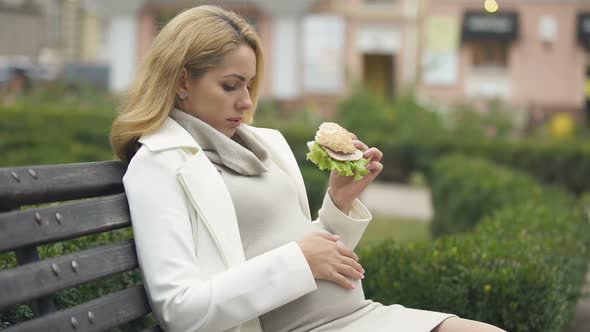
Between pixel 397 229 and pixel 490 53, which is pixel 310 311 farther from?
pixel 490 53

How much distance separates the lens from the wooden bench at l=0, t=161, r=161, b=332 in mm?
2014

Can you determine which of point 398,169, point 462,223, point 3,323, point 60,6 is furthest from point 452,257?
point 60,6

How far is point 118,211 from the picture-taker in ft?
8.00

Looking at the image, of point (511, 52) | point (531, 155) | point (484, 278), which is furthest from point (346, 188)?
point (511, 52)

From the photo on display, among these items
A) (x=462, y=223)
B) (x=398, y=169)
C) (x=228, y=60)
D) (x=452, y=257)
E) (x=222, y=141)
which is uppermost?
(x=228, y=60)

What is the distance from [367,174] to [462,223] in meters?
5.84

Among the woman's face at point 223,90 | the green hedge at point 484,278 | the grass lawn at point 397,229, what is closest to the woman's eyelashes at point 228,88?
the woman's face at point 223,90

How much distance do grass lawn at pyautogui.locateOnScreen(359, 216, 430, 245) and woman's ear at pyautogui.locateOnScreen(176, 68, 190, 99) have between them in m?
7.01

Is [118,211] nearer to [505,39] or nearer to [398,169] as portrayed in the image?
[398,169]

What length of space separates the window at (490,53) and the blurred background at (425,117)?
0.14 ft

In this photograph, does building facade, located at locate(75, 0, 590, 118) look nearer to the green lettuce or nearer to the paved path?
the paved path

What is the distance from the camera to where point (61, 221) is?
2.21m

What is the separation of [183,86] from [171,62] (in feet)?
0.33

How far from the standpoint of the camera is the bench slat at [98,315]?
2025mm
